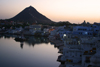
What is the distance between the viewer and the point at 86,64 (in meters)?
4.32

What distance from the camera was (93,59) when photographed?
11.1ft

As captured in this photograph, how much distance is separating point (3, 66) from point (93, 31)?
571cm

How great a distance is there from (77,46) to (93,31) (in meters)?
3.05

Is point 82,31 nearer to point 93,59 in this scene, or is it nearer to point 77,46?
point 77,46

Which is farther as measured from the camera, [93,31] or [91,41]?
[93,31]

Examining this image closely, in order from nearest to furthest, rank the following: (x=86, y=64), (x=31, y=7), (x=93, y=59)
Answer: (x=93, y=59) < (x=86, y=64) < (x=31, y=7)

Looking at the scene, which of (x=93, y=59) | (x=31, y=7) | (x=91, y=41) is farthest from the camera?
(x=31, y=7)

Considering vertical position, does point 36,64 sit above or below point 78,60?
below

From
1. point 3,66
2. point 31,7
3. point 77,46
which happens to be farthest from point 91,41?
point 31,7

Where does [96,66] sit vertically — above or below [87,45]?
below

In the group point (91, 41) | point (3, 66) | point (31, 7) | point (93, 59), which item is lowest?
point (3, 66)

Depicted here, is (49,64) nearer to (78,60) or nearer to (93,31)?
(78,60)

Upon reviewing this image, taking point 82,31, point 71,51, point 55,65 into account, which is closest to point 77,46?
point 71,51

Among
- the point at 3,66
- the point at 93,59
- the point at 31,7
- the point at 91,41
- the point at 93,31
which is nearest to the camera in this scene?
the point at 93,59
